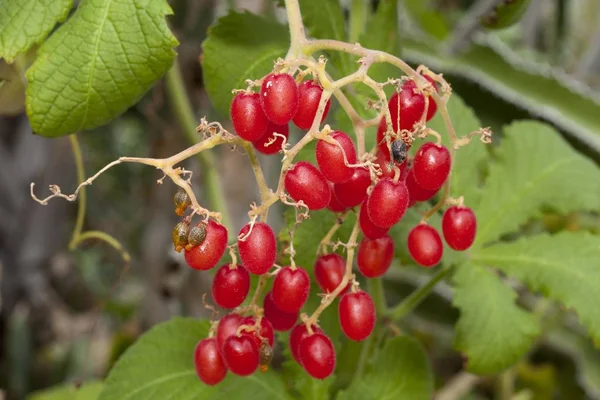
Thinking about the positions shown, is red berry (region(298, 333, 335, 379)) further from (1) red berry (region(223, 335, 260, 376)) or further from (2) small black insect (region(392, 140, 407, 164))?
(2) small black insect (region(392, 140, 407, 164))

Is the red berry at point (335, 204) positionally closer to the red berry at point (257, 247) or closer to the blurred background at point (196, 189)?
the red berry at point (257, 247)

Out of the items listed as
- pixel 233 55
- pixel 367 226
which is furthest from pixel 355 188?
pixel 233 55

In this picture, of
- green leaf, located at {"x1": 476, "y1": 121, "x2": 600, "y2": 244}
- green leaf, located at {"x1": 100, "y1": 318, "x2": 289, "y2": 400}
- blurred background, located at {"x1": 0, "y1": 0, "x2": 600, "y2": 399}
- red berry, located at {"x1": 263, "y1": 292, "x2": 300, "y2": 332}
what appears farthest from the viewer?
blurred background, located at {"x1": 0, "y1": 0, "x2": 600, "y2": 399}

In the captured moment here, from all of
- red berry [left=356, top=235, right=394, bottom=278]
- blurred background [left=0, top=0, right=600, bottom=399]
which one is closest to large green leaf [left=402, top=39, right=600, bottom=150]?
blurred background [left=0, top=0, right=600, bottom=399]

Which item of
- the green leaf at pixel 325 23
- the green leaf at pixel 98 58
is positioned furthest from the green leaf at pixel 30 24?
the green leaf at pixel 325 23

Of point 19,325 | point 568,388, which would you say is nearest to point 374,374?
point 568,388
